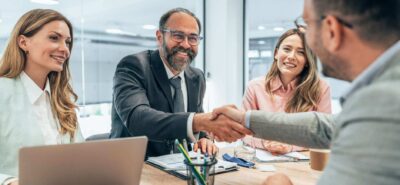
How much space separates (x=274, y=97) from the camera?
2.34 meters

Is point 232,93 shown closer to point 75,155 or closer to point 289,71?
point 289,71

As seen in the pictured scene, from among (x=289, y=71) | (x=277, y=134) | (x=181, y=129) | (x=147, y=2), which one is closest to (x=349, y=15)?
(x=277, y=134)

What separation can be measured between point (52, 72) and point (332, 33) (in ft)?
5.11

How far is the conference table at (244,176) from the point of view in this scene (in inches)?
52.2

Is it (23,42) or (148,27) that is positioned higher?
(148,27)

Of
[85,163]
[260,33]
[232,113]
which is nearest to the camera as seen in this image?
[85,163]

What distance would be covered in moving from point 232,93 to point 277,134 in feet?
9.56

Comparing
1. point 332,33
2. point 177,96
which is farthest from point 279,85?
point 332,33

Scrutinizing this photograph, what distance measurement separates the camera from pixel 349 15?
694 millimetres

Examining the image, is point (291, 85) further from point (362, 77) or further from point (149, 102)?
point (362, 77)

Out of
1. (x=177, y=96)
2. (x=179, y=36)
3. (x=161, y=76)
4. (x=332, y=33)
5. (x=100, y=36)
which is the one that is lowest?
(x=177, y=96)

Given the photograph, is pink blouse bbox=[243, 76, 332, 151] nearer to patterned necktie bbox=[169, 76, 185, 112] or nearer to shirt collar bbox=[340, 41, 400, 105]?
patterned necktie bbox=[169, 76, 185, 112]

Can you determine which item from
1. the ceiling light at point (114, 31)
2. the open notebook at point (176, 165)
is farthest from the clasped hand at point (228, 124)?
the ceiling light at point (114, 31)

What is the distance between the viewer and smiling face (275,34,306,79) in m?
2.32
